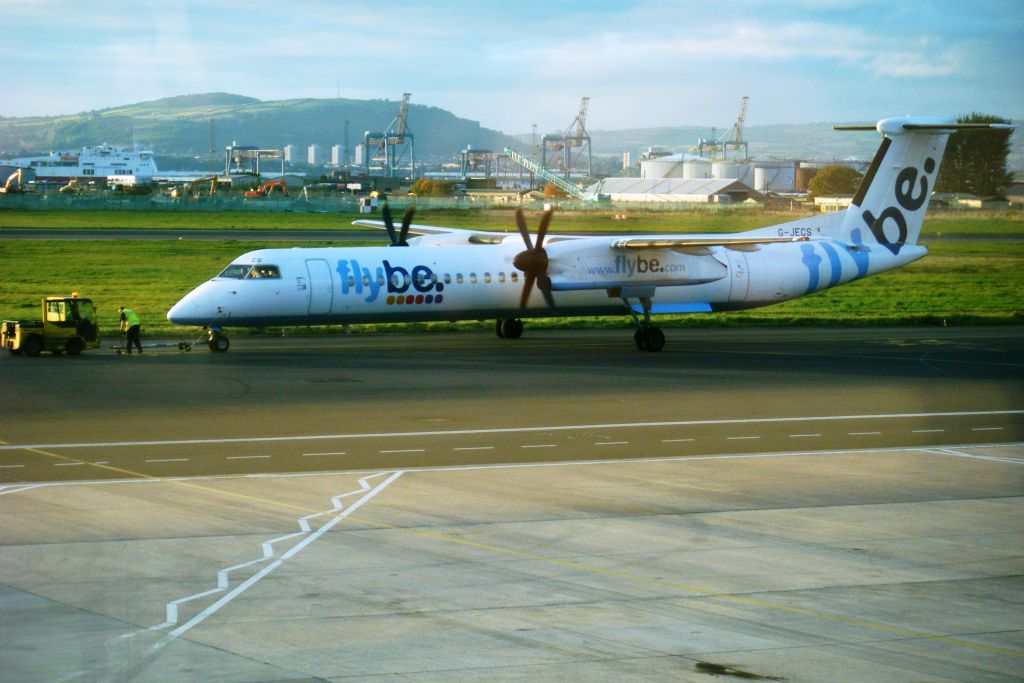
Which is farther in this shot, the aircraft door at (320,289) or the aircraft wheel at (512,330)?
the aircraft wheel at (512,330)

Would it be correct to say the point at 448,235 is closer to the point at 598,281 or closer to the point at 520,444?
the point at 598,281

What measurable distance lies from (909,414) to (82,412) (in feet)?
62.3

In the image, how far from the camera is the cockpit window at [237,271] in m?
36.0

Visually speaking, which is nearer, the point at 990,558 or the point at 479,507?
the point at 990,558

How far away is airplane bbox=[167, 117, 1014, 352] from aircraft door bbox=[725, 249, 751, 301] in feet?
0.15

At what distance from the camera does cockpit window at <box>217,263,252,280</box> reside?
3600 centimetres

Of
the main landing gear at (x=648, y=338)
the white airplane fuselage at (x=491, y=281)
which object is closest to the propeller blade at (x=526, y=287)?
the white airplane fuselage at (x=491, y=281)

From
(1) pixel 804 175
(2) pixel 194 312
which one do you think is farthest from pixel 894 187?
(1) pixel 804 175

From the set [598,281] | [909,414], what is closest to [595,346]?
[598,281]

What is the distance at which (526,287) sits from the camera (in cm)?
3841

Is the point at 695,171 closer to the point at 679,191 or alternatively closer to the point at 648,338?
the point at 679,191

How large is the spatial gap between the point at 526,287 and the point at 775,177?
153 meters

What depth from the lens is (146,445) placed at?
75.0 ft

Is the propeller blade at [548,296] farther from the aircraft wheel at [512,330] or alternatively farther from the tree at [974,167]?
the tree at [974,167]
